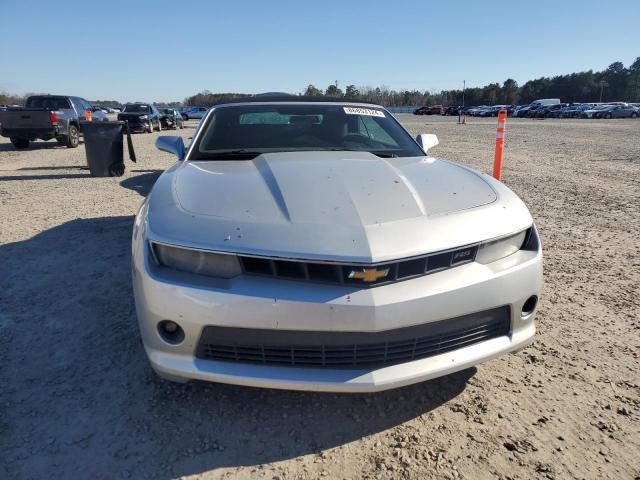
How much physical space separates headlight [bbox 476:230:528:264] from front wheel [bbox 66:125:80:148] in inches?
596

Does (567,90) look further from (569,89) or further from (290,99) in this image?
(290,99)

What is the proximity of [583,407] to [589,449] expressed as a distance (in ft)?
0.99

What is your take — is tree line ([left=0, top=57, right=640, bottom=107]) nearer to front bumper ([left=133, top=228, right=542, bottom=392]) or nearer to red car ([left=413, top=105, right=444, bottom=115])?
red car ([left=413, top=105, right=444, bottom=115])

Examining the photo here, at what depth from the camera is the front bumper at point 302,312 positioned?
177cm

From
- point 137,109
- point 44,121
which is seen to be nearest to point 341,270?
point 44,121

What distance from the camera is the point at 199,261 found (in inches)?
74.5

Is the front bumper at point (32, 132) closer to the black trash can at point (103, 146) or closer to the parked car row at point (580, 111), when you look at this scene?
the black trash can at point (103, 146)

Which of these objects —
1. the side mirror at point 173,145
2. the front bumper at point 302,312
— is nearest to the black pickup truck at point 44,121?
the side mirror at point 173,145

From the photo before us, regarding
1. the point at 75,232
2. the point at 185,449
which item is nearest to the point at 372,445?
the point at 185,449

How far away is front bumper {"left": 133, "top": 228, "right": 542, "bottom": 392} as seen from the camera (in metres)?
1.77

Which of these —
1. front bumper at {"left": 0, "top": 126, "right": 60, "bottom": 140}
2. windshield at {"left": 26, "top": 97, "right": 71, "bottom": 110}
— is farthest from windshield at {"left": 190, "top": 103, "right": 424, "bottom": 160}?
windshield at {"left": 26, "top": 97, "right": 71, "bottom": 110}

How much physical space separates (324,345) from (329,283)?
25 cm

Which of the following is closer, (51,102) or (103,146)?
(103,146)

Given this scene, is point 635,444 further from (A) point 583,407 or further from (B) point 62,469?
(B) point 62,469
